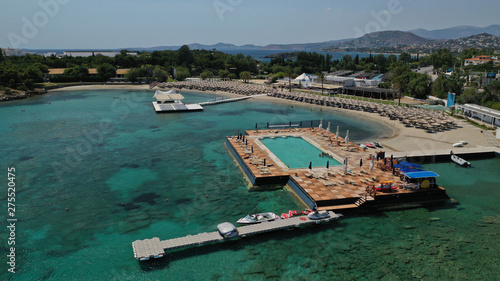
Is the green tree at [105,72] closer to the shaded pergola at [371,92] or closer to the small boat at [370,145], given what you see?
the shaded pergola at [371,92]

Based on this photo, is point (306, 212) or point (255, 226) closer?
point (255, 226)

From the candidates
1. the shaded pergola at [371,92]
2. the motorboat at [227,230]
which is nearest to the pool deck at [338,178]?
the motorboat at [227,230]

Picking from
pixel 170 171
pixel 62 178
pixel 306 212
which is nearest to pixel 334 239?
pixel 306 212

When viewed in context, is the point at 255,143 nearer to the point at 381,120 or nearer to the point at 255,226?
the point at 255,226

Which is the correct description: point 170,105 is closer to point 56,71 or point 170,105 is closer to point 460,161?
point 460,161

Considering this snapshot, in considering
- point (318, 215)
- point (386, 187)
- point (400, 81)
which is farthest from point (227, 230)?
point (400, 81)

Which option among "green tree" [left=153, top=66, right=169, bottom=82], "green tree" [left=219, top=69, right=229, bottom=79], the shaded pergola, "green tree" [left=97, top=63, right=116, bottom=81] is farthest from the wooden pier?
"green tree" [left=97, top=63, right=116, bottom=81]
